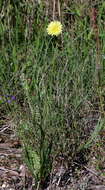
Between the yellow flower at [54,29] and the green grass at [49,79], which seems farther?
the yellow flower at [54,29]

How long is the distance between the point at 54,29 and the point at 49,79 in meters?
0.57

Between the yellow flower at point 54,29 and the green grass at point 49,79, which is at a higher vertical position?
the yellow flower at point 54,29

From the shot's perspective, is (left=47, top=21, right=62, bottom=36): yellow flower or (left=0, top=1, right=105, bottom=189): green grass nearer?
(left=0, top=1, right=105, bottom=189): green grass

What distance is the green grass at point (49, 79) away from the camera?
2.67 meters

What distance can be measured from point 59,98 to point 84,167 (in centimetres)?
A: 42

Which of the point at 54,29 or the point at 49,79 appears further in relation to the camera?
the point at 54,29

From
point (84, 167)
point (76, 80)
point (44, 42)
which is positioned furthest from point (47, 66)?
point (84, 167)

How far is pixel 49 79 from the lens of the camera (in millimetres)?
3051

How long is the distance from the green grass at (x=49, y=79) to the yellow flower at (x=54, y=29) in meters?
0.06

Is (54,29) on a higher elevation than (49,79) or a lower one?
higher

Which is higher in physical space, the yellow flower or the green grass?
the yellow flower

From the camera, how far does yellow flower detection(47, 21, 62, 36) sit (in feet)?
11.3

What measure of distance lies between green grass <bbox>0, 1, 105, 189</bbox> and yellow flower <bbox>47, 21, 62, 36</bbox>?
6 cm

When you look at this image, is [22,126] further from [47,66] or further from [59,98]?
[47,66]
